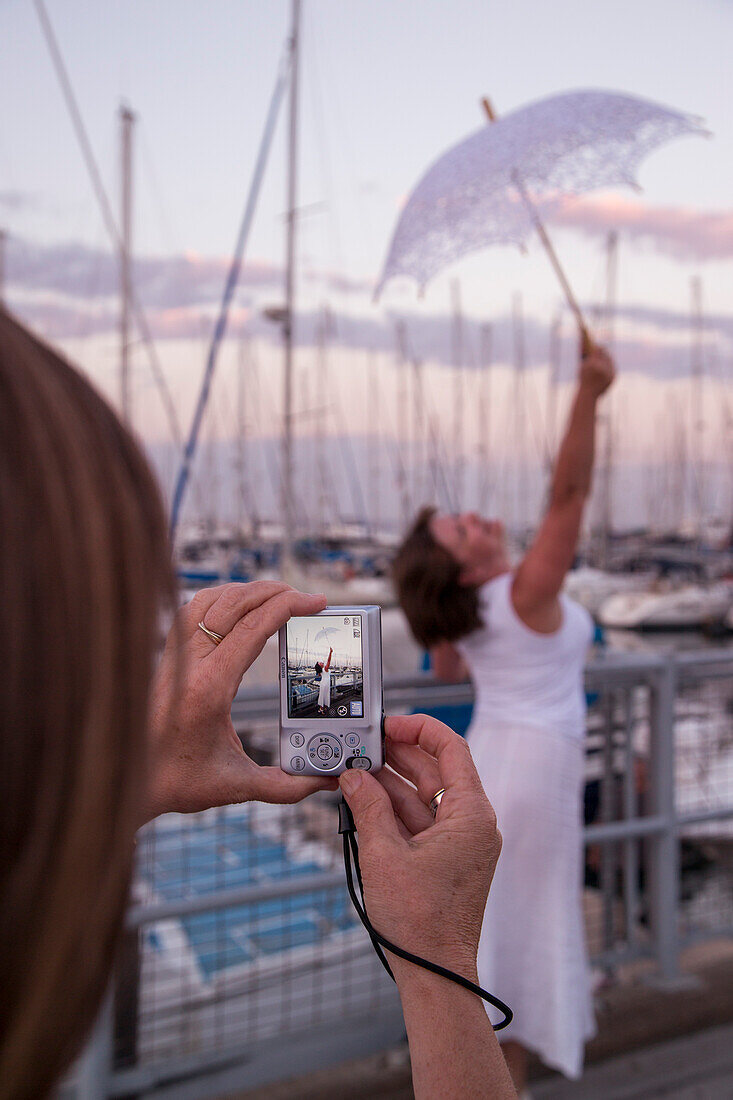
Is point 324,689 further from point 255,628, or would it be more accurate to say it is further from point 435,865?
point 435,865

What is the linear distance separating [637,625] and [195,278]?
21429mm

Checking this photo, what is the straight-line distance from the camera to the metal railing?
2.66 m

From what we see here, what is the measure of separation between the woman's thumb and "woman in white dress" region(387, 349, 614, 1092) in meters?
1.56

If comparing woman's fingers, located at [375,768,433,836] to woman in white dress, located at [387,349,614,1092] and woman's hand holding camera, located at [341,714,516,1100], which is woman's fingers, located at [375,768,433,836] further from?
woman in white dress, located at [387,349,614,1092]

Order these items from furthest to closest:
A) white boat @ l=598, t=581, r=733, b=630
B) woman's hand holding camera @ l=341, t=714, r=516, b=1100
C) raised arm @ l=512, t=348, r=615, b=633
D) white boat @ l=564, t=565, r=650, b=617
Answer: white boat @ l=564, t=565, r=650, b=617, white boat @ l=598, t=581, r=733, b=630, raised arm @ l=512, t=348, r=615, b=633, woman's hand holding camera @ l=341, t=714, r=516, b=1100

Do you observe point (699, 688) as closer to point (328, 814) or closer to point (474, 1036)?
Answer: point (328, 814)

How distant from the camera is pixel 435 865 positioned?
0.83 m

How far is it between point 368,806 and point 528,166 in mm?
2457

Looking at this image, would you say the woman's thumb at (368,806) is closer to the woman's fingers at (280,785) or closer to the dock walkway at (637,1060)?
the woman's fingers at (280,785)

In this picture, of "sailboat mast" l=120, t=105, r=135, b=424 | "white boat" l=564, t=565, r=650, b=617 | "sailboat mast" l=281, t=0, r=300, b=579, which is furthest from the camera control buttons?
"white boat" l=564, t=565, r=650, b=617

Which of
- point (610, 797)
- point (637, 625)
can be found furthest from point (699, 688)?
point (637, 625)

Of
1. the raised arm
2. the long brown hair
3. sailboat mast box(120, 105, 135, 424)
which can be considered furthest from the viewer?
sailboat mast box(120, 105, 135, 424)

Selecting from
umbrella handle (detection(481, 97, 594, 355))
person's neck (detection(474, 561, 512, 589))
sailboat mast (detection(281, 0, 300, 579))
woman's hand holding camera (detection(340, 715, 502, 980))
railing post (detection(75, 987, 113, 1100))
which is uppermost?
sailboat mast (detection(281, 0, 300, 579))

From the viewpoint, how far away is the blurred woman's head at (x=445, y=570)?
269cm
